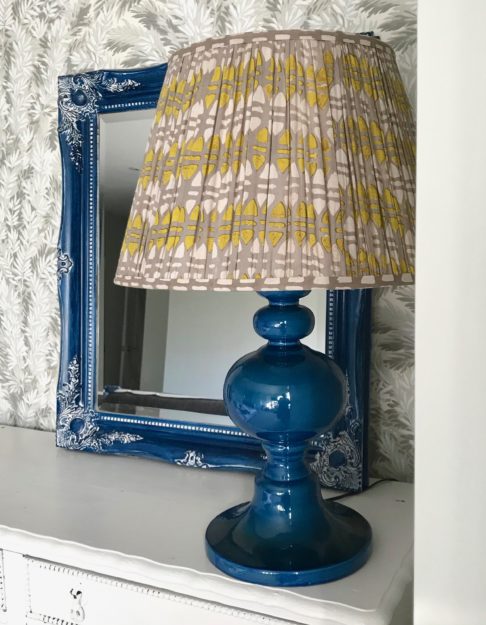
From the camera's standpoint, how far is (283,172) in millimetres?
674

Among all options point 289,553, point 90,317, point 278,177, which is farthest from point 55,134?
point 289,553

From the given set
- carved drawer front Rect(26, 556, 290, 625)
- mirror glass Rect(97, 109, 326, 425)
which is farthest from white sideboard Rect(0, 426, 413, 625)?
mirror glass Rect(97, 109, 326, 425)

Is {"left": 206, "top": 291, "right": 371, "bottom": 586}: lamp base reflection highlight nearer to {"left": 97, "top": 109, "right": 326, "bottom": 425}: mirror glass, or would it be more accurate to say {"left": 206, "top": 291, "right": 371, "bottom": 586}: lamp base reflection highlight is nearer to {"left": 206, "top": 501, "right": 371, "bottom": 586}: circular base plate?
{"left": 206, "top": 501, "right": 371, "bottom": 586}: circular base plate

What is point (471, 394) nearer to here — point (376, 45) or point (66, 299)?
point (376, 45)

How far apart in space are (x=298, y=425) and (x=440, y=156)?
0.46 meters

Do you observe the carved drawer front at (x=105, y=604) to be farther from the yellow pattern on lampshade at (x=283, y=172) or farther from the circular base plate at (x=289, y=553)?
the yellow pattern on lampshade at (x=283, y=172)

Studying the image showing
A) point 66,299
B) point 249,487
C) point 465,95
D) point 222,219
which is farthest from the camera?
point 66,299

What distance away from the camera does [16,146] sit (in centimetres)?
143

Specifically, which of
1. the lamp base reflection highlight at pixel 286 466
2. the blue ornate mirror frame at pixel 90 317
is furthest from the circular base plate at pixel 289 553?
the blue ornate mirror frame at pixel 90 317

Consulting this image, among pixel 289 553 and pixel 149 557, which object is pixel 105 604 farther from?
pixel 289 553

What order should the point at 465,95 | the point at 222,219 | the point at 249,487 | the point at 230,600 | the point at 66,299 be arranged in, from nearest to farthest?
1. the point at 465,95
2. the point at 222,219
3. the point at 230,600
4. the point at 249,487
5. the point at 66,299

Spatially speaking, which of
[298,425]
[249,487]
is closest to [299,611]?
[298,425]

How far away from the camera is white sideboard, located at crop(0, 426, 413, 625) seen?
782 millimetres

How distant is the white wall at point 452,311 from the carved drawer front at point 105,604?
387 millimetres
